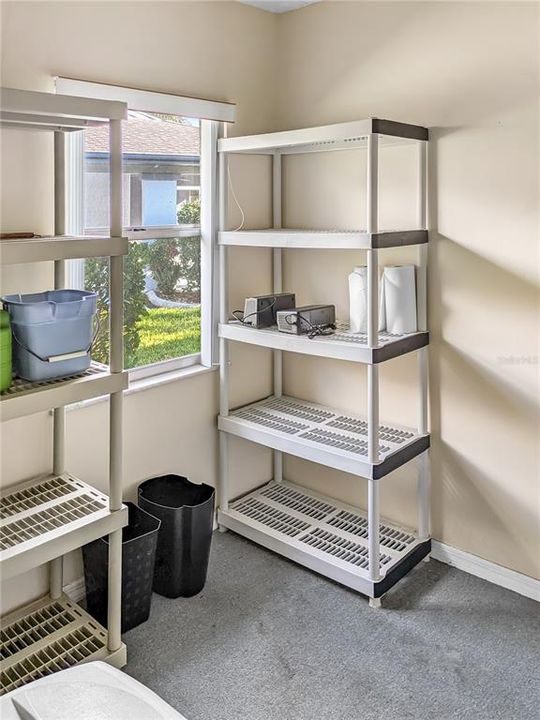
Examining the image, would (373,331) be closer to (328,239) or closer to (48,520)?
(328,239)

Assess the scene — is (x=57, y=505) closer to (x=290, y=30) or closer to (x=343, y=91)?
(x=343, y=91)

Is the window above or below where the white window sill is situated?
above

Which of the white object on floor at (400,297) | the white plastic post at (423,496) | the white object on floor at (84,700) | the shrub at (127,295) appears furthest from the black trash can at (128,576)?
the white object on floor at (400,297)

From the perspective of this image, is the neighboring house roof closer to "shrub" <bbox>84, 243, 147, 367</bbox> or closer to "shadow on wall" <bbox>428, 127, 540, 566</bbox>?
"shrub" <bbox>84, 243, 147, 367</bbox>

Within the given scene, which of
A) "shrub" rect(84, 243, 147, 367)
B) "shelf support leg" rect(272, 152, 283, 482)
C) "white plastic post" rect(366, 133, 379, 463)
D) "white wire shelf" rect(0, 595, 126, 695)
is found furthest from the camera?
"shelf support leg" rect(272, 152, 283, 482)

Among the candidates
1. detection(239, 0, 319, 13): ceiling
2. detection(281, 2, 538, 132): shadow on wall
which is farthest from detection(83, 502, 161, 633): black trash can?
detection(239, 0, 319, 13): ceiling

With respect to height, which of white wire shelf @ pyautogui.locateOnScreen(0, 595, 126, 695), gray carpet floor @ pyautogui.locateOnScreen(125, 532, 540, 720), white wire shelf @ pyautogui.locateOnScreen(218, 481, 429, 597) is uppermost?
white wire shelf @ pyautogui.locateOnScreen(218, 481, 429, 597)

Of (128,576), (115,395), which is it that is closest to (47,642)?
(128,576)

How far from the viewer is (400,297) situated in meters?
2.49

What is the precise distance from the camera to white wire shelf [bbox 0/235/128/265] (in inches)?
62.6

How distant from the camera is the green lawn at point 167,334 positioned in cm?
264

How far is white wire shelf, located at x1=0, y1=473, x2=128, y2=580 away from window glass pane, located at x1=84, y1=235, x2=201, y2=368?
0.57m

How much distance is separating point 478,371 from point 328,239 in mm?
782

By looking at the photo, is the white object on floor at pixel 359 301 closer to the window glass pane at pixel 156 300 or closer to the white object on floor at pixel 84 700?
the window glass pane at pixel 156 300
